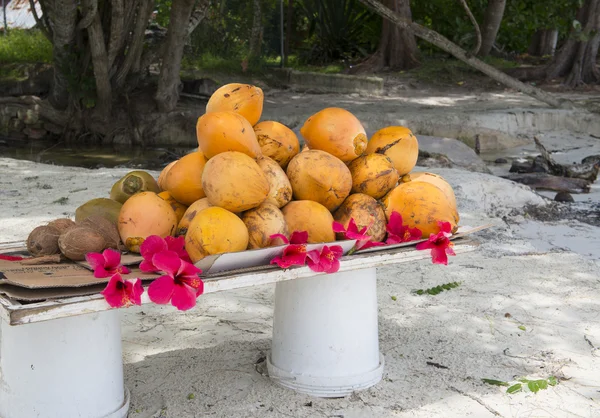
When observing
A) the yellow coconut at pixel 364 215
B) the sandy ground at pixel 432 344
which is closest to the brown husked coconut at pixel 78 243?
the sandy ground at pixel 432 344

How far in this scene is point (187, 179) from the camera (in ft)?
7.79

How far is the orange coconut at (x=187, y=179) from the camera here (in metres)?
→ 2.38

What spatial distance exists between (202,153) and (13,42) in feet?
43.8

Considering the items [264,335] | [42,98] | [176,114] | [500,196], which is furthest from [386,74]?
[264,335]

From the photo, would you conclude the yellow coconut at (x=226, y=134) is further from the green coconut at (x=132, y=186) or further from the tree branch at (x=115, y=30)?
Result: the tree branch at (x=115, y=30)

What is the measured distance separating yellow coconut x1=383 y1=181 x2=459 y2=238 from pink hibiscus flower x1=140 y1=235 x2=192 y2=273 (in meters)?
0.74

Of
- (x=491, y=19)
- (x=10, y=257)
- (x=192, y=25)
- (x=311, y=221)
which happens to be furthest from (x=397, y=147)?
(x=491, y=19)

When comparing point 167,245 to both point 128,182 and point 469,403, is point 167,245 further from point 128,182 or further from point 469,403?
point 469,403

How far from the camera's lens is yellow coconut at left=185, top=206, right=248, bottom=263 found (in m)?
2.09

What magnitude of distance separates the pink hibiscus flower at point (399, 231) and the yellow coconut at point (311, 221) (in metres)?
0.23

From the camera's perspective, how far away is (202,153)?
2.46 meters

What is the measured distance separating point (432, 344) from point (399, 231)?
31.3 inches

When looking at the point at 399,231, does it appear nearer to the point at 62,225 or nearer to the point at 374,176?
the point at 374,176

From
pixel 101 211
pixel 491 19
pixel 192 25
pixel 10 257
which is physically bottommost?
pixel 10 257
